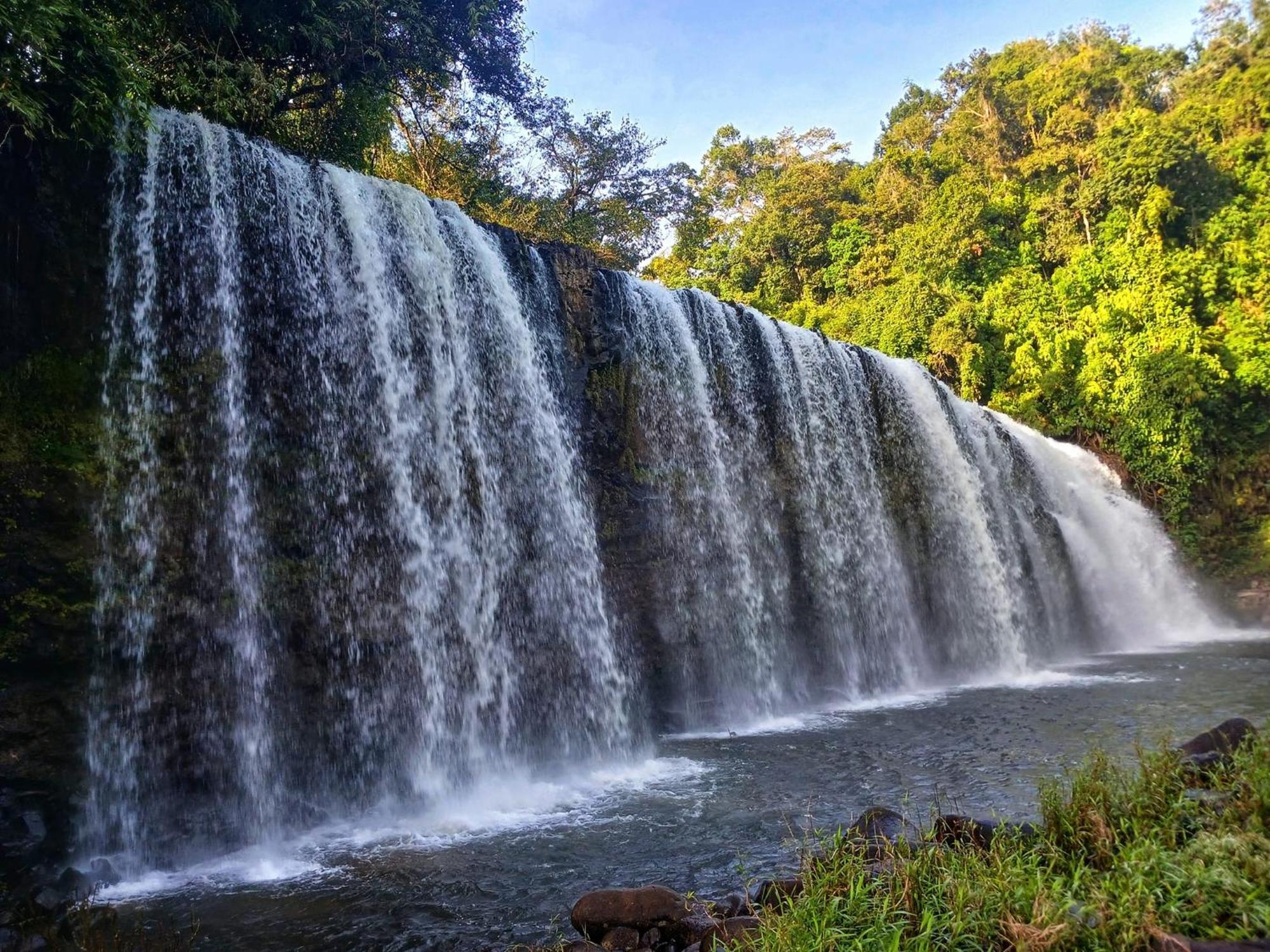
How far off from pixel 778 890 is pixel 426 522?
595cm

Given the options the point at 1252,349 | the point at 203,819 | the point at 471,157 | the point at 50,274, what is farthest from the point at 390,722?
the point at 1252,349

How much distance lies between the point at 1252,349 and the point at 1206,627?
7.77 m

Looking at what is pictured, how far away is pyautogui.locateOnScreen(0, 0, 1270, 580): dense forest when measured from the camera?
34.6ft

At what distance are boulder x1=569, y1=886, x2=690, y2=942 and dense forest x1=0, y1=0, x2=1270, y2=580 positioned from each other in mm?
7032

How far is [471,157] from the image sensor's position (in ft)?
64.2

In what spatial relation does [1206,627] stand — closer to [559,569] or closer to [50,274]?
→ [559,569]

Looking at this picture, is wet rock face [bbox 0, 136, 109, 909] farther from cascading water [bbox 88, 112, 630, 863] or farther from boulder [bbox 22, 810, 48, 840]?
cascading water [bbox 88, 112, 630, 863]

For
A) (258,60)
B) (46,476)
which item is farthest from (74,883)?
(258,60)

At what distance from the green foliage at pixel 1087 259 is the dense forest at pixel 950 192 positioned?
0.25 feet

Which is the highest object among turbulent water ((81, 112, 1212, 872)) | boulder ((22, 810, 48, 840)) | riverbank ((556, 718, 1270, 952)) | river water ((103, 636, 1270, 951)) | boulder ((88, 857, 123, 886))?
turbulent water ((81, 112, 1212, 872))

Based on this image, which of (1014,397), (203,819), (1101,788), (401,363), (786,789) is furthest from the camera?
(1014,397)

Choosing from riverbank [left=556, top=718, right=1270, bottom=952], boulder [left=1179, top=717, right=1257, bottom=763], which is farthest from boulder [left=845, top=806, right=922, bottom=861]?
boulder [left=1179, top=717, right=1257, bottom=763]

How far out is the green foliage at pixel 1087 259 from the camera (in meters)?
21.5

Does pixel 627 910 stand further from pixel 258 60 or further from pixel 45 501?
pixel 258 60
